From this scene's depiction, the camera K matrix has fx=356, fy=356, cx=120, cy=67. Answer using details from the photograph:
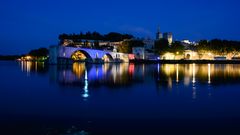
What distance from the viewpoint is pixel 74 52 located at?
100688 millimetres

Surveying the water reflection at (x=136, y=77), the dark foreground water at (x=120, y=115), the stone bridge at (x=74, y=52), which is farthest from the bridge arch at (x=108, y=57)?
the dark foreground water at (x=120, y=115)

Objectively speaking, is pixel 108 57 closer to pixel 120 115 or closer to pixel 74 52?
pixel 74 52

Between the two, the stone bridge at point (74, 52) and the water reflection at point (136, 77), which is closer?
the water reflection at point (136, 77)

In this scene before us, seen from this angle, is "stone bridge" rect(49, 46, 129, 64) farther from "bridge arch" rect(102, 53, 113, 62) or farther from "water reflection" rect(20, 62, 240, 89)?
"water reflection" rect(20, 62, 240, 89)

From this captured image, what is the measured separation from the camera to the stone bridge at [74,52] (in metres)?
89.8

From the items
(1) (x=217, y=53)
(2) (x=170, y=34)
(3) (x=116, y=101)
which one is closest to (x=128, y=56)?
(1) (x=217, y=53)

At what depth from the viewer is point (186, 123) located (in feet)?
40.6

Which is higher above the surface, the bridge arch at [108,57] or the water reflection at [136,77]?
the bridge arch at [108,57]

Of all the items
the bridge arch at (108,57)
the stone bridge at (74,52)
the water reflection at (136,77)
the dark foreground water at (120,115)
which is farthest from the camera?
the bridge arch at (108,57)

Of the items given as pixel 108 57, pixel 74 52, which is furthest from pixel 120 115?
pixel 108 57

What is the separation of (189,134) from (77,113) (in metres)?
5.23

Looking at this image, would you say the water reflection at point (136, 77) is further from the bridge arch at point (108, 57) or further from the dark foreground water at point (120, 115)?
the bridge arch at point (108, 57)

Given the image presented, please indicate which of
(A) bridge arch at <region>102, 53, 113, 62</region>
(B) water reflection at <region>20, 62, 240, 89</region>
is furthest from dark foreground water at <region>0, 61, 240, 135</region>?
(A) bridge arch at <region>102, 53, 113, 62</region>

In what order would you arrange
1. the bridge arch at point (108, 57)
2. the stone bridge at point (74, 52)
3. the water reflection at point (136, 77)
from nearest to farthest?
the water reflection at point (136, 77) < the stone bridge at point (74, 52) < the bridge arch at point (108, 57)
